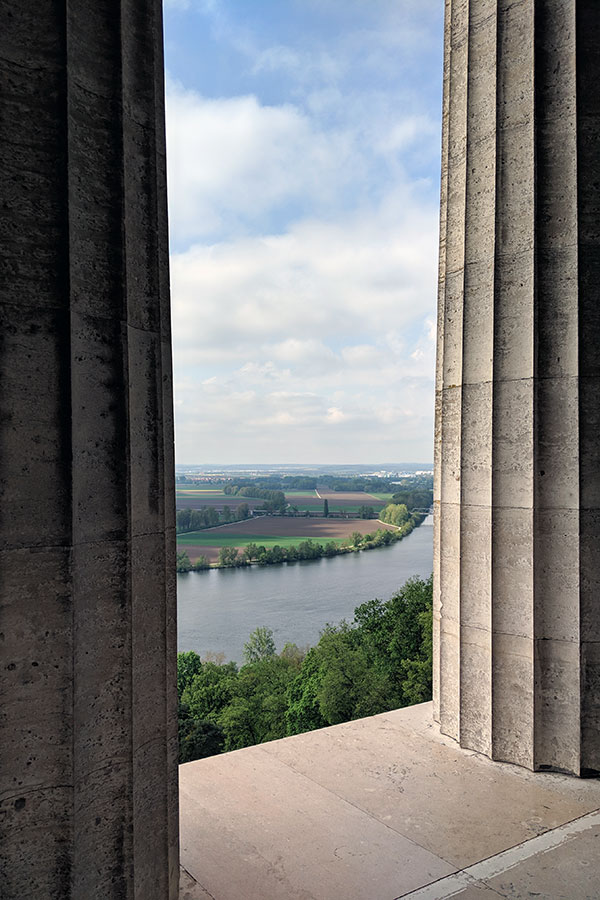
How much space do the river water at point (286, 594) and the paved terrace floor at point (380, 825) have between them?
81.1 metres

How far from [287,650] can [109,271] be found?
68.0 meters

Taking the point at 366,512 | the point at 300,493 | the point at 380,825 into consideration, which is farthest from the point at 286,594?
the point at 380,825

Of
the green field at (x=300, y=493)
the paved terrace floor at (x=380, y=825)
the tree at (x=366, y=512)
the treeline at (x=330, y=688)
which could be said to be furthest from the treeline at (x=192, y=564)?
the paved terrace floor at (x=380, y=825)

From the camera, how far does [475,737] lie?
11531mm

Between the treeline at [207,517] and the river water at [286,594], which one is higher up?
the treeline at [207,517]

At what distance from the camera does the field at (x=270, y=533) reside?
104875 mm

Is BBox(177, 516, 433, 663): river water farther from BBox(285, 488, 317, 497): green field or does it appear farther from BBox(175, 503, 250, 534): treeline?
BBox(285, 488, 317, 497): green field

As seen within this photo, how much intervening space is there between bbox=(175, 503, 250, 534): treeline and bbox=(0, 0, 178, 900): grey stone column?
9497 cm

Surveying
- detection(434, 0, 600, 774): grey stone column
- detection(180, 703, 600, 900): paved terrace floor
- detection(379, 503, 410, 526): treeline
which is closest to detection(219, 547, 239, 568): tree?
detection(379, 503, 410, 526): treeline

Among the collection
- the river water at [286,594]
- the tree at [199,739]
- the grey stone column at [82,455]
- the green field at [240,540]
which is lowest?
the river water at [286,594]

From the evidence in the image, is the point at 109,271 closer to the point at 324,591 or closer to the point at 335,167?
the point at 324,591

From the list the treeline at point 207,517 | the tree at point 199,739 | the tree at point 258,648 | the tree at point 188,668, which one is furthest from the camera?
the treeline at point 207,517

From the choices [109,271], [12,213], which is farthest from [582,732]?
[12,213]

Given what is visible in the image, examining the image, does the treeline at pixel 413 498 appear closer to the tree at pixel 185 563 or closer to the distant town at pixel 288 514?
the distant town at pixel 288 514
